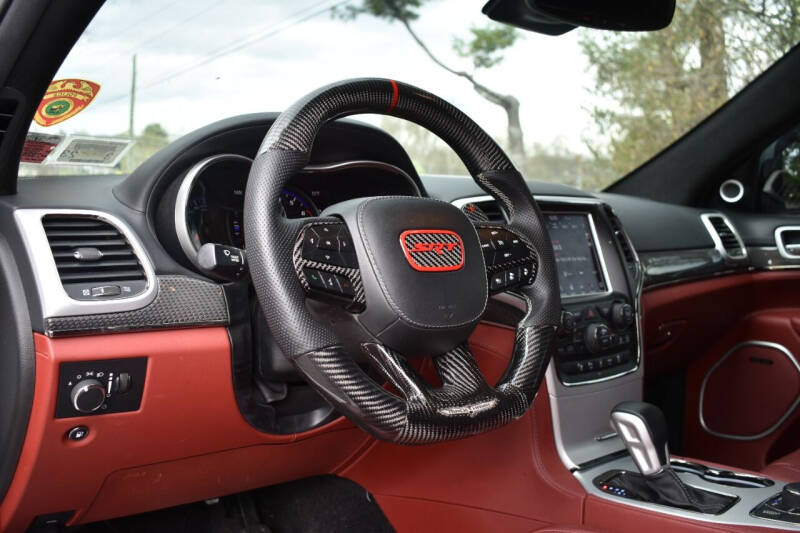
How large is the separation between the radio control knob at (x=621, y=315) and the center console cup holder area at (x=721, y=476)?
1.21ft

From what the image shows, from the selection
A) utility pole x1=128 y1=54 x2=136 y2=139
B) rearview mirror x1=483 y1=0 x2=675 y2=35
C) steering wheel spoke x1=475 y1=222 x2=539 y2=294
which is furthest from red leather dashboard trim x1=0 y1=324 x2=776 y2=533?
rearview mirror x1=483 y1=0 x2=675 y2=35

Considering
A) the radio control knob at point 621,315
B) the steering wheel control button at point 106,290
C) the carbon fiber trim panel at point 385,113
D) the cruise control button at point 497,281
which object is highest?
the carbon fiber trim panel at point 385,113

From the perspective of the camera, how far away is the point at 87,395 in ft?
4.52

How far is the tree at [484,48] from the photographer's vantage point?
261cm

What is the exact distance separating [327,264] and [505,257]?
1.19 ft

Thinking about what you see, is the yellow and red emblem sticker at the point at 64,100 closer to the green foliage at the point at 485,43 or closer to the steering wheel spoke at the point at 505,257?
the steering wheel spoke at the point at 505,257

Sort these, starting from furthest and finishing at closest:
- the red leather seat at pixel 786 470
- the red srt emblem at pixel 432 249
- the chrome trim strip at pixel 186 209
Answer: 1. the red leather seat at pixel 786 470
2. the chrome trim strip at pixel 186 209
3. the red srt emblem at pixel 432 249

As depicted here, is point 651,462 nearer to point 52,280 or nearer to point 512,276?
point 512,276

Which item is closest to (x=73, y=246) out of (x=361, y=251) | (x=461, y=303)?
(x=361, y=251)

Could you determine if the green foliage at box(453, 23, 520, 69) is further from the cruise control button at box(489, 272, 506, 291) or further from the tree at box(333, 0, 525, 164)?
the cruise control button at box(489, 272, 506, 291)

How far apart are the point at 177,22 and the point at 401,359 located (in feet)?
3.26

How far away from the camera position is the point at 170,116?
5.71 ft

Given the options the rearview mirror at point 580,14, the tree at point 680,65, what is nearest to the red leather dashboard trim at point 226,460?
the rearview mirror at point 580,14

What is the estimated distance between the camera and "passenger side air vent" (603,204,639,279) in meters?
2.27
